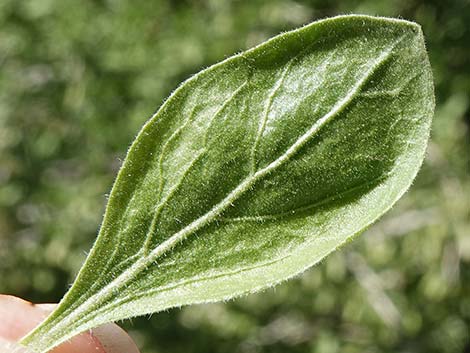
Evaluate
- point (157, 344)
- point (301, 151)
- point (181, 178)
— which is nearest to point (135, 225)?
point (181, 178)

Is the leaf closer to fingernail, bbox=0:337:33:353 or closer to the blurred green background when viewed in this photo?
fingernail, bbox=0:337:33:353

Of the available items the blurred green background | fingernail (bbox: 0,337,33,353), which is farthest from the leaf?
the blurred green background

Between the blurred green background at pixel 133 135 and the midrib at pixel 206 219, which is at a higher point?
the midrib at pixel 206 219

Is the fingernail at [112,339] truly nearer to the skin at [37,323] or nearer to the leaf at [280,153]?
the skin at [37,323]

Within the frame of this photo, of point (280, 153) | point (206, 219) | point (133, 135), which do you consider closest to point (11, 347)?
point (206, 219)

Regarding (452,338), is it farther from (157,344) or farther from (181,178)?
(181,178)

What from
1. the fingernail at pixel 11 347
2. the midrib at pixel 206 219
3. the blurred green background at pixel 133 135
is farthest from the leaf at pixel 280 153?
Answer: the blurred green background at pixel 133 135

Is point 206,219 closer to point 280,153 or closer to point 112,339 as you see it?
point 280,153
